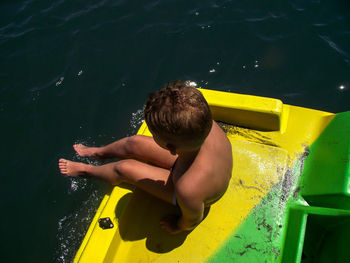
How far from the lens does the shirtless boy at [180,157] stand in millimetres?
1326

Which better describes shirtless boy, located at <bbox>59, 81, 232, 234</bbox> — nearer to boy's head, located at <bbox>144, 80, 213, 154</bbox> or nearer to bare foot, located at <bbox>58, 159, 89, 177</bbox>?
boy's head, located at <bbox>144, 80, 213, 154</bbox>

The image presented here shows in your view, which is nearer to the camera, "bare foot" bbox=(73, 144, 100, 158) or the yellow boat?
the yellow boat

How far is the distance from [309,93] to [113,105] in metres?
2.18

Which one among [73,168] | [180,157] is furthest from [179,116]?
[73,168]

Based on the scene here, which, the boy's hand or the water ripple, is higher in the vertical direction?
the boy's hand

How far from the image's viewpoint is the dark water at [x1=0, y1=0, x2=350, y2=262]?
2732 millimetres

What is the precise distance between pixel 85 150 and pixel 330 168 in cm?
204

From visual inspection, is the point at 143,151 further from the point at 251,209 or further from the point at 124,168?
the point at 251,209

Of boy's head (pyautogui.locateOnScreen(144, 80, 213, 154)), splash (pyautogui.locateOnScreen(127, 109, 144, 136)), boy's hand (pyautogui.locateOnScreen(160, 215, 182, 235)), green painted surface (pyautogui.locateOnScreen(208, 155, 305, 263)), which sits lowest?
splash (pyautogui.locateOnScreen(127, 109, 144, 136))

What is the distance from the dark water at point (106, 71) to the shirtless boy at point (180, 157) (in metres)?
0.85

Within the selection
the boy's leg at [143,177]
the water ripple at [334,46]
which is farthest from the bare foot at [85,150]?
the water ripple at [334,46]

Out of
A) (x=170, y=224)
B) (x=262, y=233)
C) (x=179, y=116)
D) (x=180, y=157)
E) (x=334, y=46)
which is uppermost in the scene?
(x=179, y=116)

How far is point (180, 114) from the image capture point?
→ 4.27ft

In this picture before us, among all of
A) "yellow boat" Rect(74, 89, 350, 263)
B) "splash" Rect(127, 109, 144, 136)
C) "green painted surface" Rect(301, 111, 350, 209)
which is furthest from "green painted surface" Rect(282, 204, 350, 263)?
"splash" Rect(127, 109, 144, 136)
